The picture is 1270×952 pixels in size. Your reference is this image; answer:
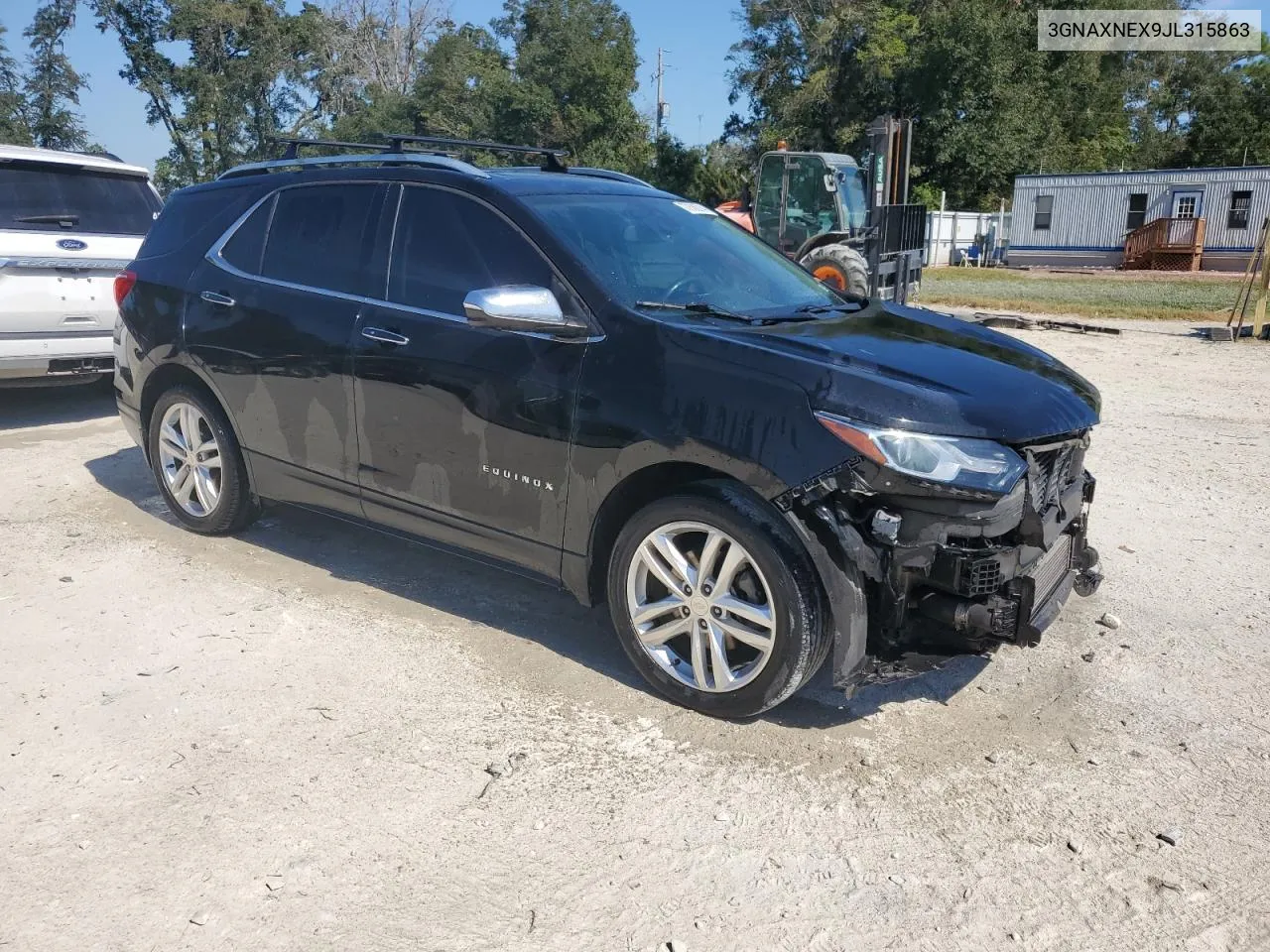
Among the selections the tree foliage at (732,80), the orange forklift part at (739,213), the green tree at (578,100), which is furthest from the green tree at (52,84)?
the orange forklift part at (739,213)

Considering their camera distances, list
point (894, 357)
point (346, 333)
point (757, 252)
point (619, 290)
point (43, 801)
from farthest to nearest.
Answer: point (757, 252)
point (346, 333)
point (619, 290)
point (894, 357)
point (43, 801)

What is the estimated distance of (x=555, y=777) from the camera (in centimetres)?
327

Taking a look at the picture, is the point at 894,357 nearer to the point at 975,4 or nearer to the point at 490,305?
the point at 490,305

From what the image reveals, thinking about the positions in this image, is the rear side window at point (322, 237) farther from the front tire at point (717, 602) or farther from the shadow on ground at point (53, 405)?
the shadow on ground at point (53, 405)

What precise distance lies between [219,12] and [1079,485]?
49570mm

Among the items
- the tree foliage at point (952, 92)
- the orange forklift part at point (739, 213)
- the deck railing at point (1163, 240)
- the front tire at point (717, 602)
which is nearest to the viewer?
the front tire at point (717, 602)

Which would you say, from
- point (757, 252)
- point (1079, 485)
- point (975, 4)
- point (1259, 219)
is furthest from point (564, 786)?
point (975, 4)

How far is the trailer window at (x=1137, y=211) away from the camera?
35531mm

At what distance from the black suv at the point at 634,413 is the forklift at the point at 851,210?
1099 centimetres

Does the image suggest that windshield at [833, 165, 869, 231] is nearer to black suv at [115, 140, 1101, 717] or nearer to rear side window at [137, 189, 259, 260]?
black suv at [115, 140, 1101, 717]

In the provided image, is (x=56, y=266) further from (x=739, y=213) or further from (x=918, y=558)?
(x=739, y=213)

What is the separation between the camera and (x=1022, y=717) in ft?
12.0

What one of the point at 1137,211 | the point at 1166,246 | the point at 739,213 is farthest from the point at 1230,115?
the point at 739,213

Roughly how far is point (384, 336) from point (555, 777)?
6.52 feet
